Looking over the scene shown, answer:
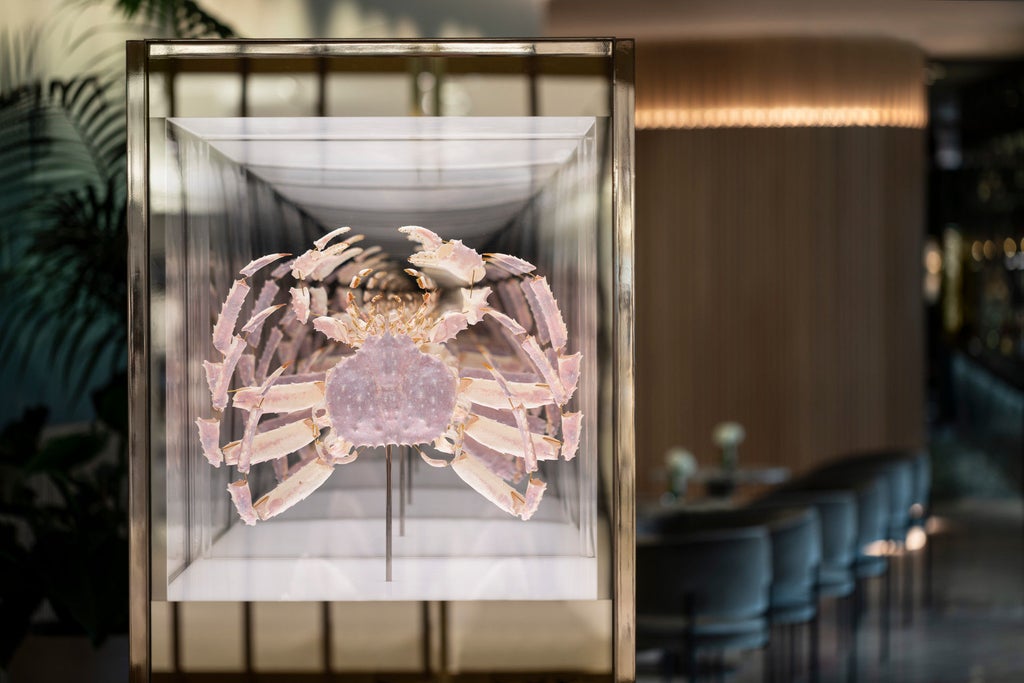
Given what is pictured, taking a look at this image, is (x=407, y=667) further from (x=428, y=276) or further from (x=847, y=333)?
(x=847, y=333)

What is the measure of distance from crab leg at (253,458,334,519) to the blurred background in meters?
0.20

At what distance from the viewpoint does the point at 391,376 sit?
5.93 feet

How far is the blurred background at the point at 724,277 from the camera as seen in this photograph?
2.39m

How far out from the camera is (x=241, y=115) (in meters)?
1.86

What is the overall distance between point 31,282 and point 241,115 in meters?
0.97

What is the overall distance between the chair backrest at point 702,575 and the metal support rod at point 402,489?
1419mm

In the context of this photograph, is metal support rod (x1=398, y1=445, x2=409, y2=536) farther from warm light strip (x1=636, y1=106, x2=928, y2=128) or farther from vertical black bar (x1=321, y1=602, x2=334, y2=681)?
warm light strip (x1=636, y1=106, x2=928, y2=128)

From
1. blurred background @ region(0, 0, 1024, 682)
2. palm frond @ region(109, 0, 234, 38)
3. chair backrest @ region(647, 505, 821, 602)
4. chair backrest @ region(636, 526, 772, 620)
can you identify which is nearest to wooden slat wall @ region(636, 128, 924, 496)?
blurred background @ region(0, 0, 1024, 682)

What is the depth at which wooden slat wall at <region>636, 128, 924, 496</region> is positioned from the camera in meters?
7.11

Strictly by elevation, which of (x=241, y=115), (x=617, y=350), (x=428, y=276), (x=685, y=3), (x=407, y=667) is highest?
(x=685, y=3)

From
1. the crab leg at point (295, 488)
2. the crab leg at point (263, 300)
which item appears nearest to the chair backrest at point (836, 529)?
the crab leg at point (295, 488)

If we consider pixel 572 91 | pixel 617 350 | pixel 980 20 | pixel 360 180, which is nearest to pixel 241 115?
pixel 360 180

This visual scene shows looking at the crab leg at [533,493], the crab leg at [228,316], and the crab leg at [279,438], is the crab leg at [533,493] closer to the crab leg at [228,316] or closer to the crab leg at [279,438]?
the crab leg at [279,438]

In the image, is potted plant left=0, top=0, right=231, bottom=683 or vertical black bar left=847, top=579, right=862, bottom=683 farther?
vertical black bar left=847, top=579, right=862, bottom=683
